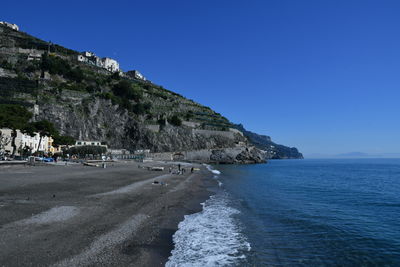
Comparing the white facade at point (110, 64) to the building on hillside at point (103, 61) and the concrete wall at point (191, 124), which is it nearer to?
the building on hillside at point (103, 61)

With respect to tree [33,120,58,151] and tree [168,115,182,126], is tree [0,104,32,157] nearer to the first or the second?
tree [33,120,58,151]

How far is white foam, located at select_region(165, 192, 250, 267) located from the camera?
28.4 feet

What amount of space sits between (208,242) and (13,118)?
47440mm

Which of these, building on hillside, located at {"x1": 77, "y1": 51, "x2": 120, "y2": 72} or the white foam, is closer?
the white foam

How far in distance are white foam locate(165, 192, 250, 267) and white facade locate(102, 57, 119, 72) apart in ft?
571

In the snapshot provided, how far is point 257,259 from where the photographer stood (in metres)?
9.02

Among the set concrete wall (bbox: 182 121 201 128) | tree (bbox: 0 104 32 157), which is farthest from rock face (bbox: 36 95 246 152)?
tree (bbox: 0 104 32 157)

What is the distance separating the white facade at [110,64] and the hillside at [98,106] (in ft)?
132

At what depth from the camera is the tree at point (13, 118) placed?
43.4 m

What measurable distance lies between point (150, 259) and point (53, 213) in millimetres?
6087

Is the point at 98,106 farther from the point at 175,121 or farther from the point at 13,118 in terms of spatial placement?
the point at 13,118

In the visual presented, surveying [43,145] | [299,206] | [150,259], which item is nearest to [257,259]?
[150,259]

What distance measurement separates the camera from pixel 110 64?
179750 mm

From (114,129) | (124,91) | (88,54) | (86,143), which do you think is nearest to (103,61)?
(88,54)
